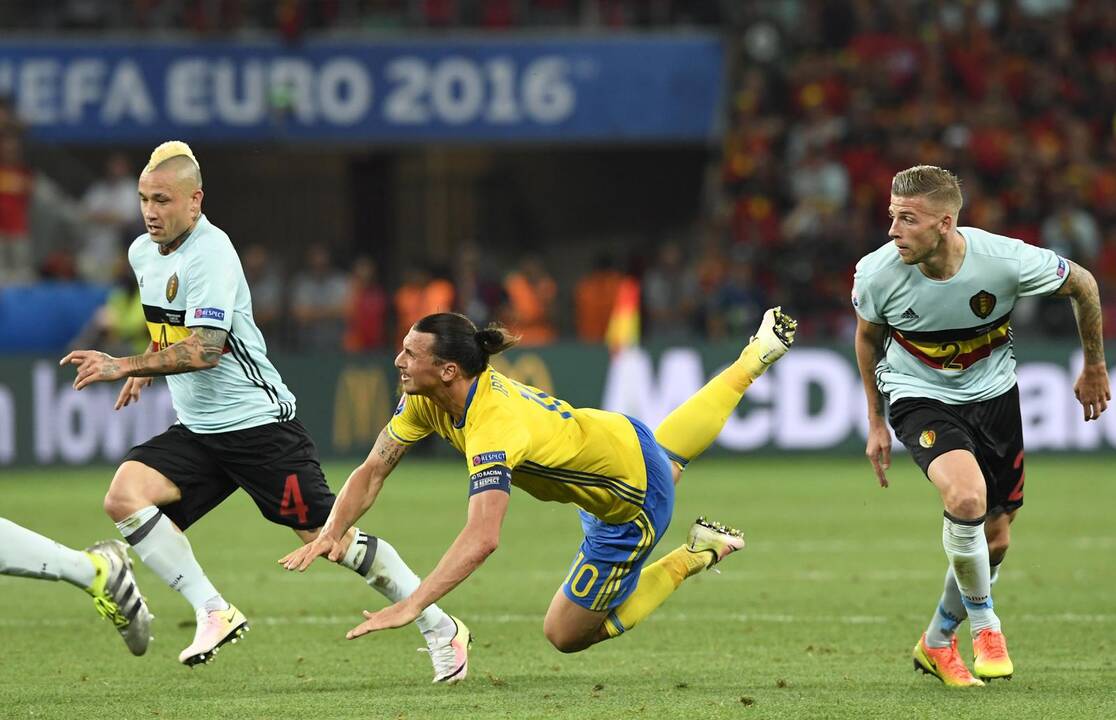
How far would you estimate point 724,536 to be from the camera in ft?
26.3

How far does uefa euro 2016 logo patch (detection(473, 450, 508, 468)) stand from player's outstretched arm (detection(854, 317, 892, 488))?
1912mm

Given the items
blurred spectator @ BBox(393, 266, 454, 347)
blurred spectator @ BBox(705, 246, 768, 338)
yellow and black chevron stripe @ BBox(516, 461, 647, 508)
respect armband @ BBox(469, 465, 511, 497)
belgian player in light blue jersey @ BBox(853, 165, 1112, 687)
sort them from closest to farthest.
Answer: respect armband @ BBox(469, 465, 511, 497), yellow and black chevron stripe @ BBox(516, 461, 647, 508), belgian player in light blue jersey @ BBox(853, 165, 1112, 687), blurred spectator @ BBox(393, 266, 454, 347), blurred spectator @ BBox(705, 246, 768, 338)

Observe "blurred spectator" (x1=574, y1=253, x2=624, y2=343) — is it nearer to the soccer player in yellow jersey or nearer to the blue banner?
the blue banner

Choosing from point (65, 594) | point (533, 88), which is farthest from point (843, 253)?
point (65, 594)

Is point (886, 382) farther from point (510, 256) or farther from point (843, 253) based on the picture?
point (510, 256)

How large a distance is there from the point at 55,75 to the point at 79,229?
78.8 inches

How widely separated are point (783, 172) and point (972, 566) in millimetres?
16128

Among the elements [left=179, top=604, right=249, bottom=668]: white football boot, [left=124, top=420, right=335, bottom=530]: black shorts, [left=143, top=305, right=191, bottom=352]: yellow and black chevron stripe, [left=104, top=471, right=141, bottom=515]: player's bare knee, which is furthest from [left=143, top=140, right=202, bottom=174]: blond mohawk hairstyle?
[left=179, top=604, right=249, bottom=668]: white football boot

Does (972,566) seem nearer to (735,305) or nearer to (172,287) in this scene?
(172,287)

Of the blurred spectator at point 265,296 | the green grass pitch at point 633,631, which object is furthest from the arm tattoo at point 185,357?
the blurred spectator at point 265,296

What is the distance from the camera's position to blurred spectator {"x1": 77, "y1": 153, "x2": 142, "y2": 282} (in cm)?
2138

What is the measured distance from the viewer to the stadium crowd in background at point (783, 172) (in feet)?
67.6

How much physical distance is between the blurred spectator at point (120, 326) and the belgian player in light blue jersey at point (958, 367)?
12.1 meters

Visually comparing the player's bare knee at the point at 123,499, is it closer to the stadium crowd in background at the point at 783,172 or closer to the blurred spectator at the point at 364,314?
the stadium crowd in background at the point at 783,172
